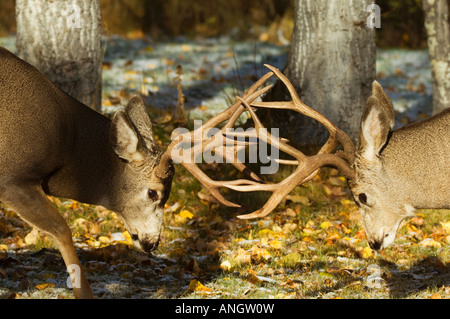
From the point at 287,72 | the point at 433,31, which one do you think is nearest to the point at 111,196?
the point at 287,72

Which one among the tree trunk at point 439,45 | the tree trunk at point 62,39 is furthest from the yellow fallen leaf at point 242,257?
the tree trunk at point 439,45

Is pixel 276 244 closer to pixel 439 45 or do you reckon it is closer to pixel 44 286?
pixel 44 286

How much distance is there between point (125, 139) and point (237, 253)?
173 centimetres

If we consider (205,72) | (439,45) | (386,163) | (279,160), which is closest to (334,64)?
(439,45)

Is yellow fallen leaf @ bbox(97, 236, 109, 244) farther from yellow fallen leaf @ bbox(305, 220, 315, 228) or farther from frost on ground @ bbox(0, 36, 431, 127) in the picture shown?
frost on ground @ bbox(0, 36, 431, 127)

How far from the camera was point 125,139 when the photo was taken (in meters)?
6.05

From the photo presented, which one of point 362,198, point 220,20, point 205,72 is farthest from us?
point 220,20

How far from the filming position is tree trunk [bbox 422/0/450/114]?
33.0 feet

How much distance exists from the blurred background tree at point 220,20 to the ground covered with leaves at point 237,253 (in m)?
7.28

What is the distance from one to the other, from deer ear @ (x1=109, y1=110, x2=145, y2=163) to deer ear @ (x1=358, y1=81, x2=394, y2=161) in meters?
1.81

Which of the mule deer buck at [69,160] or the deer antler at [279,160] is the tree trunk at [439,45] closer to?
the deer antler at [279,160]

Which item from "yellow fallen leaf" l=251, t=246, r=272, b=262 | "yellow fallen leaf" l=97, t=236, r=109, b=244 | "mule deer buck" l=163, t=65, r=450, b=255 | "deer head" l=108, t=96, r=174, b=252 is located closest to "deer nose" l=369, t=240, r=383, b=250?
"mule deer buck" l=163, t=65, r=450, b=255

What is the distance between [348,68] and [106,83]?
455cm

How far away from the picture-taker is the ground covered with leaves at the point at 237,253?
620 centimetres
